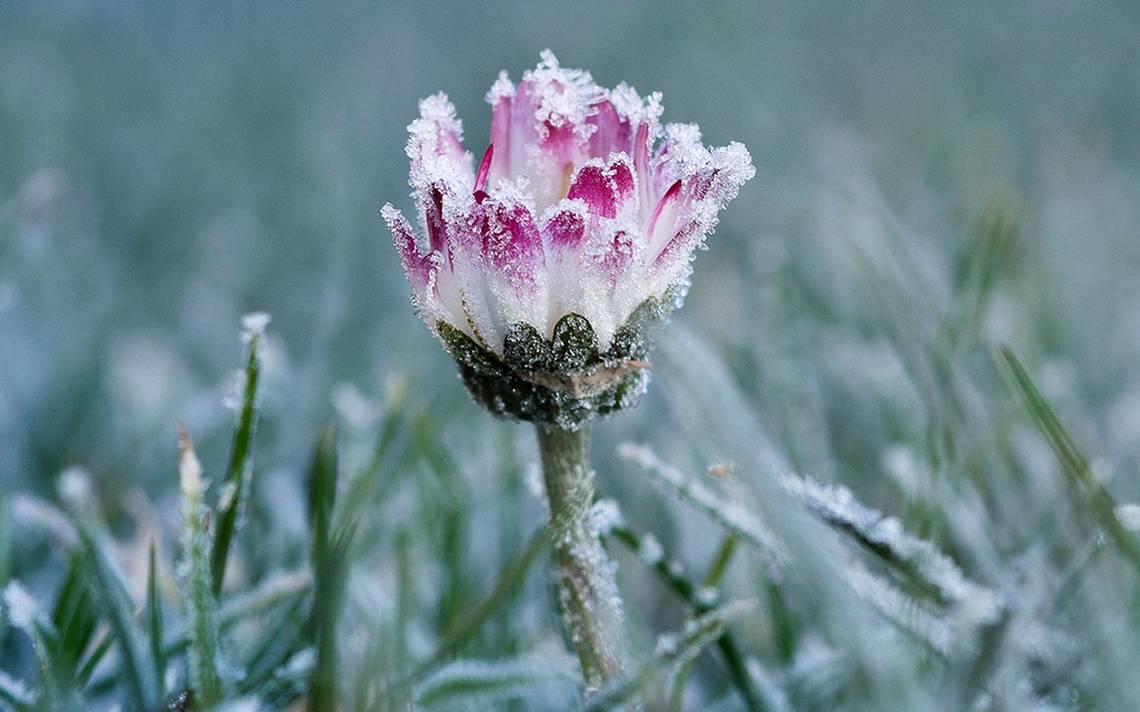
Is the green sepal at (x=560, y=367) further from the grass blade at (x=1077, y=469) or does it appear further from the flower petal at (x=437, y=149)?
the grass blade at (x=1077, y=469)

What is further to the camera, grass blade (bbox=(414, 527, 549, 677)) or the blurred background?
the blurred background

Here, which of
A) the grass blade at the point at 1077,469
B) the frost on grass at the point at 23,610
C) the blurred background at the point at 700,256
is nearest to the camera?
the grass blade at the point at 1077,469

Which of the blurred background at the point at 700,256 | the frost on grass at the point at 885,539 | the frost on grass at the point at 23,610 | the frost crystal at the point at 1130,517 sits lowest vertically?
the frost crystal at the point at 1130,517

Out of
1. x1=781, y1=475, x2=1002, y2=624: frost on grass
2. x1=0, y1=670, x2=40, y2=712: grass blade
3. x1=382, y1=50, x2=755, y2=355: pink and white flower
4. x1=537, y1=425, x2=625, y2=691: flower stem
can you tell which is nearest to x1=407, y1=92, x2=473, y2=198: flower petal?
x1=382, y1=50, x2=755, y2=355: pink and white flower

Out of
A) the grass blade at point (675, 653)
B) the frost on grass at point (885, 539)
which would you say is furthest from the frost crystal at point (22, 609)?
the frost on grass at point (885, 539)

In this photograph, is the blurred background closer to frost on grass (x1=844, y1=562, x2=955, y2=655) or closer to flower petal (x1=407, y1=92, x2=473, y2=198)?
frost on grass (x1=844, y1=562, x2=955, y2=655)

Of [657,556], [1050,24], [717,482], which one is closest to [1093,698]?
[657,556]

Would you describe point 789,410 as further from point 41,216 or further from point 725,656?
point 41,216
